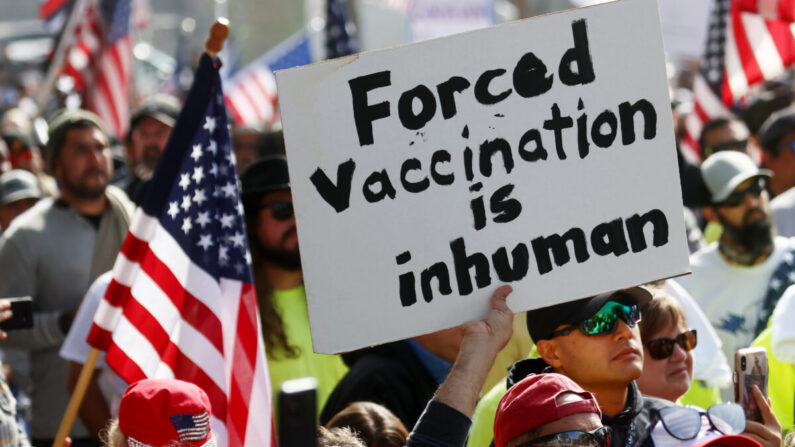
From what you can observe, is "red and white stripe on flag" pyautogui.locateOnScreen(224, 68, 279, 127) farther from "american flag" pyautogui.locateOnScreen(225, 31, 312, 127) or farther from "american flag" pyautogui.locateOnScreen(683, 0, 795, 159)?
"american flag" pyautogui.locateOnScreen(683, 0, 795, 159)

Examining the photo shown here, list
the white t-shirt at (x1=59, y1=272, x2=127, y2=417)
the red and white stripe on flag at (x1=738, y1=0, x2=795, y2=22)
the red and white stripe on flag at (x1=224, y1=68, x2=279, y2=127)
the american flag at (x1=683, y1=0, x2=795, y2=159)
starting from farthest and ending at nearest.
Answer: the red and white stripe on flag at (x1=224, y1=68, x2=279, y2=127), the american flag at (x1=683, y1=0, x2=795, y2=159), the red and white stripe on flag at (x1=738, y1=0, x2=795, y2=22), the white t-shirt at (x1=59, y1=272, x2=127, y2=417)

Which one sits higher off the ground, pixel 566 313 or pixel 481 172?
pixel 481 172

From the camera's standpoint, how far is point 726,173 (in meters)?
5.85

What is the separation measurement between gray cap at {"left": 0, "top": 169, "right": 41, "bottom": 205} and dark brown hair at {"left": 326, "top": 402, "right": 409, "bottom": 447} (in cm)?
386

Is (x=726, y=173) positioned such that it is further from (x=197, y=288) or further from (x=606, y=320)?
(x=197, y=288)

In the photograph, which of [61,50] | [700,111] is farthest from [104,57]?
[700,111]

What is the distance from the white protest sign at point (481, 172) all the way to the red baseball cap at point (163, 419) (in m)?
0.39

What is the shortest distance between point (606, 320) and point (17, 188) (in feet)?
15.9

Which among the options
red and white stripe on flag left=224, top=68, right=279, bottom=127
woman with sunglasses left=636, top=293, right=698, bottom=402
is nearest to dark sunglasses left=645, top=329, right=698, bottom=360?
woman with sunglasses left=636, top=293, right=698, bottom=402

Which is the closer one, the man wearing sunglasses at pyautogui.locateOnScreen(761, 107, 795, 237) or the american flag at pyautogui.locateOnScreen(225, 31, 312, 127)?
the man wearing sunglasses at pyautogui.locateOnScreen(761, 107, 795, 237)

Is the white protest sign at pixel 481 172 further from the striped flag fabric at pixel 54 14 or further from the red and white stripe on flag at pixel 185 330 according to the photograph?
the striped flag fabric at pixel 54 14

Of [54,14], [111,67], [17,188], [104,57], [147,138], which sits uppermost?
[54,14]

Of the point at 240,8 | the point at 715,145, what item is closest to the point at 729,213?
the point at 715,145

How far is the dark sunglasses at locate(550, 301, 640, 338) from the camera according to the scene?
3516 millimetres
